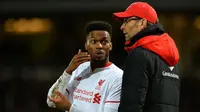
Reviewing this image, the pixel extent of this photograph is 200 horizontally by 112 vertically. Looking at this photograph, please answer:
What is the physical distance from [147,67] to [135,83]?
0.12 m

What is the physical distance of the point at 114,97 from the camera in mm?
3416

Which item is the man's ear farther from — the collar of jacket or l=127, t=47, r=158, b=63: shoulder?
l=127, t=47, r=158, b=63: shoulder

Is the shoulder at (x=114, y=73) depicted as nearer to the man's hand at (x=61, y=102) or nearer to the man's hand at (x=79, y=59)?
the man's hand at (x=79, y=59)

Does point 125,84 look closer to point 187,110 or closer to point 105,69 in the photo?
point 105,69

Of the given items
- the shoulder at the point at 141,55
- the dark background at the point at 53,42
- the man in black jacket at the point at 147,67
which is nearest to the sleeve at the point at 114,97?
the man in black jacket at the point at 147,67

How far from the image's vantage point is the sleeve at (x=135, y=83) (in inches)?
125

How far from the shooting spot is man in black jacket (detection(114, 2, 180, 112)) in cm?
318

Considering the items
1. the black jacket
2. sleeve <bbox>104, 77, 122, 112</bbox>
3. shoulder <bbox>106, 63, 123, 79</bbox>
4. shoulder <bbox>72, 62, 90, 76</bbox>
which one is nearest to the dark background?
shoulder <bbox>72, 62, 90, 76</bbox>

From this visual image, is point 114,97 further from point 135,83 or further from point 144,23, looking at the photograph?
point 144,23

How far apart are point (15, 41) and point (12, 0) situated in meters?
0.81

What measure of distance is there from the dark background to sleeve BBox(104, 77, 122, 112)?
16.8 feet

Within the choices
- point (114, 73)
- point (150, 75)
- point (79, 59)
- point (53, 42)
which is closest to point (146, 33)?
point (150, 75)

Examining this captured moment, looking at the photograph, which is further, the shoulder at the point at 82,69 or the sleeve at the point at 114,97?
the shoulder at the point at 82,69

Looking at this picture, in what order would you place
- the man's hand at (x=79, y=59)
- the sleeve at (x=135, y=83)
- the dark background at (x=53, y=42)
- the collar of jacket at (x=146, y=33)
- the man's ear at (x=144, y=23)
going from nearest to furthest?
1. the sleeve at (x=135, y=83)
2. the collar of jacket at (x=146, y=33)
3. the man's ear at (x=144, y=23)
4. the man's hand at (x=79, y=59)
5. the dark background at (x=53, y=42)
